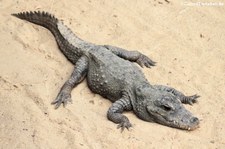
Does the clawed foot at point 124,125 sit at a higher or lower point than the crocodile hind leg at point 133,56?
lower

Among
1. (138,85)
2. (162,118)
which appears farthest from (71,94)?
(162,118)

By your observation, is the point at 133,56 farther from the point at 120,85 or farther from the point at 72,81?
the point at 72,81

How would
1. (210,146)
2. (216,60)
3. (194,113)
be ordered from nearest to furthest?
(210,146) < (194,113) < (216,60)

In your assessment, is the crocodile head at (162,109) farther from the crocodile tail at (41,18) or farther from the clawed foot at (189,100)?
the crocodile tail at (41,18)

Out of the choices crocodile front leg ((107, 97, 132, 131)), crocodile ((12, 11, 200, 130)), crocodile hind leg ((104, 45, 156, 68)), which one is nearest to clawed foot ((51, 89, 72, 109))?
crocodile ((12, 11, 200, 130))

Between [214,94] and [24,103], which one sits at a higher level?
[214,94]

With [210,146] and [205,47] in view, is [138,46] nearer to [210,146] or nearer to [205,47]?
[205,47]

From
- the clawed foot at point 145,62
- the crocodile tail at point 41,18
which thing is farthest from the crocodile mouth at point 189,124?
the crocodile tail at point 41,18

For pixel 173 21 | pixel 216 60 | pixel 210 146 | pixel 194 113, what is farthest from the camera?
pixel 173 21
